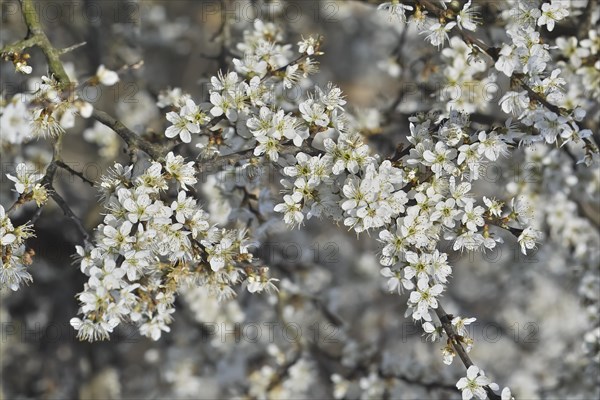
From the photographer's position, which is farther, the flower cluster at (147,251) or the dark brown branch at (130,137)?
the dark brown branch at (130,137)

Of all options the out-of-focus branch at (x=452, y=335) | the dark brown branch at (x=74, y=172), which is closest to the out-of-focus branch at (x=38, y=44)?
the dark brown branch at (x=74, y=172)

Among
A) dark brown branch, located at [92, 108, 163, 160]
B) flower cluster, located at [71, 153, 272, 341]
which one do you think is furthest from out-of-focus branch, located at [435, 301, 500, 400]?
dark brown branch, located at [92, 108, 163, 160]

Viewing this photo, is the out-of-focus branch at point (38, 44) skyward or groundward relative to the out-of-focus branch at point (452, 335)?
skyward

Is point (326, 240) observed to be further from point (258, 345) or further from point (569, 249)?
point (569, 249)

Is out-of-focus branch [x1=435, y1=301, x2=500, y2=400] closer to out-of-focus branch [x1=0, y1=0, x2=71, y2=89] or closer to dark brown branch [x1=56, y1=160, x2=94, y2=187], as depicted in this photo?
dark brown branch [x1=56, y1=160, x2=94, y2=187]

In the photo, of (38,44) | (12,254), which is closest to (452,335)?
(12,254)

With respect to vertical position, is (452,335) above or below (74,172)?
below

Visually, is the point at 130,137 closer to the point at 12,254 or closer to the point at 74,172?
the point at 74,172

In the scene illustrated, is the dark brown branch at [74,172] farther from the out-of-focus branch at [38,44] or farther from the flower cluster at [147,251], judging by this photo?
the out-of-focus branch at [38,44]

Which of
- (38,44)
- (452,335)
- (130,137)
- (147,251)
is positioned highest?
(38,44)

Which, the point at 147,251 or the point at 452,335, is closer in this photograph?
the point at 147,251

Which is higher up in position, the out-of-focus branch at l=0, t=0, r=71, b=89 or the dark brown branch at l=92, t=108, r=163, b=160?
the out-of-focus branch at l=0, t=0, r=71, b=89

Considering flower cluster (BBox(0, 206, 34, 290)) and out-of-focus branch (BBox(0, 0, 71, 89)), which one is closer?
flower cluster (BBox(0, 206, 34, 290))
